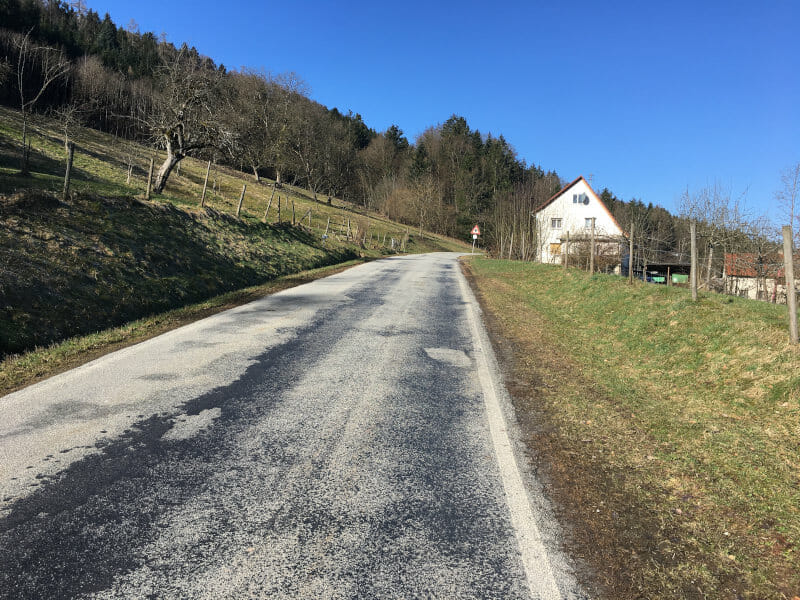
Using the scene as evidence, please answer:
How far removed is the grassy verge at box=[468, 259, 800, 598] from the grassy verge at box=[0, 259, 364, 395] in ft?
18.4

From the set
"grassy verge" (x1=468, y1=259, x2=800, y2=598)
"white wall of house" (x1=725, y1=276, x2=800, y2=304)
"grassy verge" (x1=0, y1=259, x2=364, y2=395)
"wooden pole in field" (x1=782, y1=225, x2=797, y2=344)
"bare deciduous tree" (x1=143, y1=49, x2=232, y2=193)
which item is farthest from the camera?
"bare deciduous tree" (x1=143, y1=49, x2=232, y2=193)

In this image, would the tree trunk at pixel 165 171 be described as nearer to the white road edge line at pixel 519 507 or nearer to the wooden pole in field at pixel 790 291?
the white road edge line at pixel 519 507

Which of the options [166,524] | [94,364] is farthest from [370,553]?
[94,364]

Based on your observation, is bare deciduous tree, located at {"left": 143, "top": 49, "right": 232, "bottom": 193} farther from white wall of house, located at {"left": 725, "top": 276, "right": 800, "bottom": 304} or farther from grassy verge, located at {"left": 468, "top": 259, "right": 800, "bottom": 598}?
white wall of house, located at {"left": 725, "top": 276, "right": 800, "bottom": 304}

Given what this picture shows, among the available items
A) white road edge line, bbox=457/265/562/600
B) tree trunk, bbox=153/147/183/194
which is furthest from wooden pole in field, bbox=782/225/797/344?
tree trunk, bbox=153/147/183/194

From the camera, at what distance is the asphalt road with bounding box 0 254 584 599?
2.34m

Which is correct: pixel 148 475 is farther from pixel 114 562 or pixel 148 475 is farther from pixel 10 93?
pixel 10 93

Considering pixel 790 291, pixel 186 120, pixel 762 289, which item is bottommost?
pixel 790 291

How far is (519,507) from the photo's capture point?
309 cm

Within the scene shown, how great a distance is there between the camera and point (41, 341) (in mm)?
6500

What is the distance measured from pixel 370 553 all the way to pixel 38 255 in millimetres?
8799

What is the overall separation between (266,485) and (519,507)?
5.86 feet

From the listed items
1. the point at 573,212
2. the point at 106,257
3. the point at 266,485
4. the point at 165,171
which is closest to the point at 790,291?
the point at 266,485

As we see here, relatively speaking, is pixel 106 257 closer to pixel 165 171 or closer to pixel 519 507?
pixel 519 507
